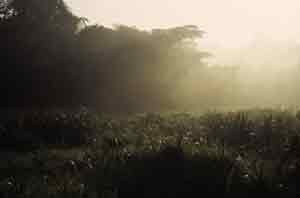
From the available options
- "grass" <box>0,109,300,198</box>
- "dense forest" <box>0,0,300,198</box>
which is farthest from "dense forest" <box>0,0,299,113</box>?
"grass" <box>0,109,300,198</box>

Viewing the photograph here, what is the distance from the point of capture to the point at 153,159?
7.25m

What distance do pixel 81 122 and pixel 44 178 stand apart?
4.51 m

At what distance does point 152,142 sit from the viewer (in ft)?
27.7

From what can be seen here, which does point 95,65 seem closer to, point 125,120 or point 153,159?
point 125,120

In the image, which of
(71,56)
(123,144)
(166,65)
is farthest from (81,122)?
(166,65)

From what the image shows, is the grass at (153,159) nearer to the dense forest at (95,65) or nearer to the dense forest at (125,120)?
the dense forest at (125,120)

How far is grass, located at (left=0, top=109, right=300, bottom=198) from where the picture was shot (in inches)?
251

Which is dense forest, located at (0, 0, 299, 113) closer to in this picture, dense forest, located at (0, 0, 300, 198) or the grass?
dense forest, located at (0, 0, 300, 198)

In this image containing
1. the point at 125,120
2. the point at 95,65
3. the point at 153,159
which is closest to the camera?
the point at 153,159

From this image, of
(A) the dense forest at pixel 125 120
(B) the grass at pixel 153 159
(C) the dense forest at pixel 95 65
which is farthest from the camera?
(C) the dense forest at pixel 95 65

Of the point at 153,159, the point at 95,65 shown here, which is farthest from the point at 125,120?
the point at 95,65

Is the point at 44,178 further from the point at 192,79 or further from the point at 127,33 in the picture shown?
the point at 192,79

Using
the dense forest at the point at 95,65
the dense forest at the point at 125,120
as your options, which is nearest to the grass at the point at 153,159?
the dense forest at the point at 125,120

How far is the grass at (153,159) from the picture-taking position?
6.37m
